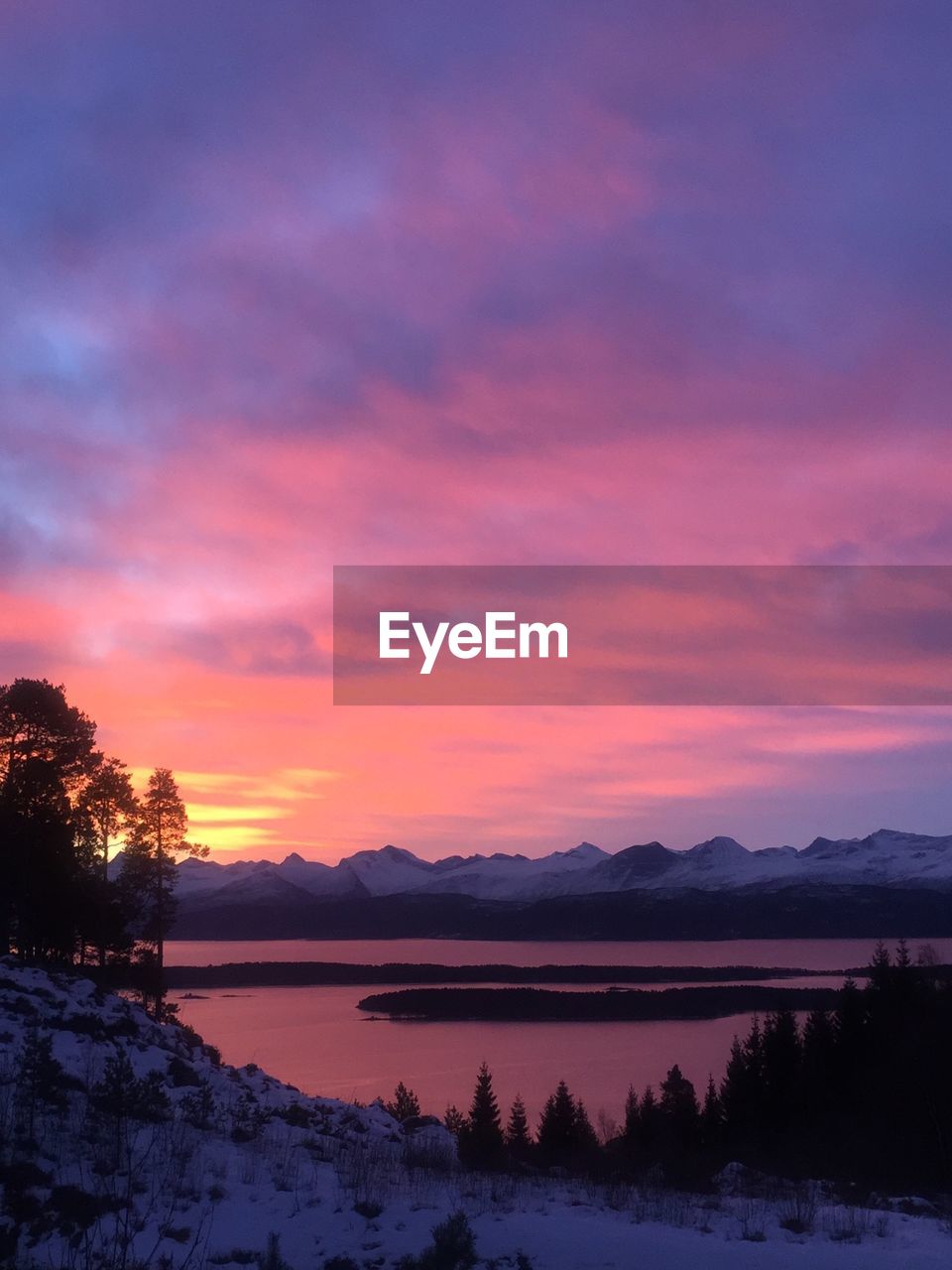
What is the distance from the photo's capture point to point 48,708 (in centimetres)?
4128

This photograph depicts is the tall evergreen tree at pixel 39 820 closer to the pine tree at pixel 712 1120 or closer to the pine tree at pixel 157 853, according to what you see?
the pine tree at pixel 157 853

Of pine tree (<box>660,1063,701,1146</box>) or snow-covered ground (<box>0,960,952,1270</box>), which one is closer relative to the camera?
snow-covered ground (<box>0,960,952,1270</box>)

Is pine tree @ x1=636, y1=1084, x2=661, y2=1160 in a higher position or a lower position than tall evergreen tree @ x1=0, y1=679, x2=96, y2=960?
lower

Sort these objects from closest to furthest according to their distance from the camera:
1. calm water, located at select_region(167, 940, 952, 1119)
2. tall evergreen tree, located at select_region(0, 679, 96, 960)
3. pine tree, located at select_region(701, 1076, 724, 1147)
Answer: tall evergreen tree, located at select_region(0, 679, 96, 960) < pine tree, located at select_region(701, 1076, 724, 1147) < calm water, located at select_region(167, 940, 952, 1119)

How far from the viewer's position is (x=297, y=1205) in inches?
525

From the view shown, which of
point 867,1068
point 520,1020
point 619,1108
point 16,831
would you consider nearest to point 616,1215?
point 16,831

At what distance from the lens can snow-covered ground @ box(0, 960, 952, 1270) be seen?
11773 mm

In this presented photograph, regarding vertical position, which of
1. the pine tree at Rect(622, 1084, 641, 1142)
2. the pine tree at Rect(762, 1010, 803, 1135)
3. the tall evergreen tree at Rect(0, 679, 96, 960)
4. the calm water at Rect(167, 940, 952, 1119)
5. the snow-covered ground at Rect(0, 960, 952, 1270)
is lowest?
the calm water at Rect(167, 940, 952, 1119)

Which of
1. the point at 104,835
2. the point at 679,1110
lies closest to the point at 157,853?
the point at 104,835

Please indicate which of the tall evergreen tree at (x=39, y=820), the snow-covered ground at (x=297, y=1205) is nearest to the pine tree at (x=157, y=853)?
the tall evergreen tree at (x=39, y=820)

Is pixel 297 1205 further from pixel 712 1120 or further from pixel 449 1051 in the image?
pixel 449 1051

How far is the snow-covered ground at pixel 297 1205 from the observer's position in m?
11.8

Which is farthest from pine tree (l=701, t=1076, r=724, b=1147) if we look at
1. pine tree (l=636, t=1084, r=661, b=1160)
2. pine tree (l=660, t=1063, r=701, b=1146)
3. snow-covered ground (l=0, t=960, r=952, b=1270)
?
snow-covered ground (l=0, t=960, r=952, b=1270)

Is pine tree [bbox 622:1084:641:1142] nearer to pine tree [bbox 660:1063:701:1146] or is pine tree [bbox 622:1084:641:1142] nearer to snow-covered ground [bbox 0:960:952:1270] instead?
pine tree [bbox 660:1063:701:1146]
